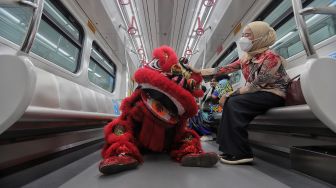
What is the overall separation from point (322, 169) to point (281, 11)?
7.52 ft

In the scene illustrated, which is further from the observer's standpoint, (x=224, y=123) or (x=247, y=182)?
(x=224, y=123)

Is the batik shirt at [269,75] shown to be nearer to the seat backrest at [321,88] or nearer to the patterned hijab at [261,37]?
the patterned hijab at [261,37]

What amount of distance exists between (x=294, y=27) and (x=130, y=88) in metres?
2.36

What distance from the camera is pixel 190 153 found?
134 centimetres

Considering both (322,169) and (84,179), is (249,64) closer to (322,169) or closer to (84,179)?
(322,169)

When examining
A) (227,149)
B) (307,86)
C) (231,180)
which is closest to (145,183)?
(231,180)

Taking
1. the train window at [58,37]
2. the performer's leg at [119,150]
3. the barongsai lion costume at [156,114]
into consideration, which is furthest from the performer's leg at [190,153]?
the train window at [58,37]

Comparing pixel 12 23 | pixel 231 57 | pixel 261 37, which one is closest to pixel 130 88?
pixel 12 23

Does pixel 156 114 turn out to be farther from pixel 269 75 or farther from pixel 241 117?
pixel 269 75

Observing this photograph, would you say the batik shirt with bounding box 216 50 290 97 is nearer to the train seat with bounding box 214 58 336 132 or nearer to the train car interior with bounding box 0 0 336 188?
the train car interior with bounding box 0 0 336 188

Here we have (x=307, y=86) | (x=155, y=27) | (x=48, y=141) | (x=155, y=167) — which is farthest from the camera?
(x=155, y=27)

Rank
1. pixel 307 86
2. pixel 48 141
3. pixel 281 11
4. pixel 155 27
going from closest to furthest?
pixel 307 86
pixel 48 141
pixel 281 11
pixel 155 27

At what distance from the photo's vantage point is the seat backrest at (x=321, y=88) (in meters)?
0.86

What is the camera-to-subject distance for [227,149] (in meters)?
1.42
